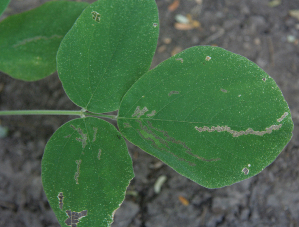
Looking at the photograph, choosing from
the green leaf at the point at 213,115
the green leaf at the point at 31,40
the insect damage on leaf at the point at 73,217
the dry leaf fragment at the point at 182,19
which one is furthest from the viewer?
the dry leaf fragment at the point at 182,19

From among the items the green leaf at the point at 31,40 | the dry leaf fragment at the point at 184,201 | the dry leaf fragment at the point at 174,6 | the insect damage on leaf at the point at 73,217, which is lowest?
the dry leaf fragment at the point at 184,201

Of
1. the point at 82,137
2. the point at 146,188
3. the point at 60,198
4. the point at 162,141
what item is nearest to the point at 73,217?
the point at 60,198

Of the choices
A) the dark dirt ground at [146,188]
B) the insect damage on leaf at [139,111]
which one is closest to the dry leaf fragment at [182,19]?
the dark dirt ground at [146,188]

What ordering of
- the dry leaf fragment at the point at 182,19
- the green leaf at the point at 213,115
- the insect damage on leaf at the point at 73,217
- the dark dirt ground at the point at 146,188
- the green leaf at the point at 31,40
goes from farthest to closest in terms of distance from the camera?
the dry leaf fragment at the point at 182,19 < the dark dirt ground at the point at 146,188 < the green leaf at the point at 31,40 < the insect damage on leaf at the point at 73,217 < the green leaf at the point at 213,115

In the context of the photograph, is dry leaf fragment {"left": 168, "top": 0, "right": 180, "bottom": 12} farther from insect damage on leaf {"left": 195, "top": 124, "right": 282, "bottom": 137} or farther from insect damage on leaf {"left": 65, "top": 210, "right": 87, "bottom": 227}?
insect damage on leaf {"left": 65, "top": 210, "right": 87, "bottom": 227}

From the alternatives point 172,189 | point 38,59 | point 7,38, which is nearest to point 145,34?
point 38,59

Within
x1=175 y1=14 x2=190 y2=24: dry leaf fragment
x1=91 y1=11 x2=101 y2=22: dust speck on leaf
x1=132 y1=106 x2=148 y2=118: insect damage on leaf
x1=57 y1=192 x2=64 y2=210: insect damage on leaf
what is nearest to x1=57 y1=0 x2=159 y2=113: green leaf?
x1=91 y1=11 x2=101 y2=22: dust speck on leaf

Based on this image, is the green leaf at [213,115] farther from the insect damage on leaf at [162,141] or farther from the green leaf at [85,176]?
the green leaf at [85,176]

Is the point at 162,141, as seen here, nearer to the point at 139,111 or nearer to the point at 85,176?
the point at 139,111
